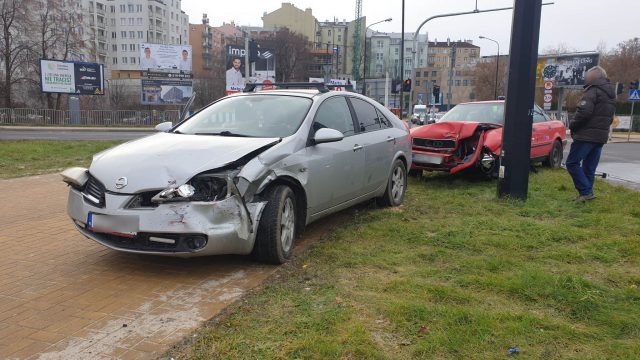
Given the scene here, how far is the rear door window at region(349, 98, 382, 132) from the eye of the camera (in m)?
6.09

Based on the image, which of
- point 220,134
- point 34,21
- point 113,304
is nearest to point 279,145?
point 220,134

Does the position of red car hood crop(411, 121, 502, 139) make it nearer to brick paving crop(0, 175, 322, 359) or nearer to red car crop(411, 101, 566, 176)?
red car crop(411, 101, 566, 176)

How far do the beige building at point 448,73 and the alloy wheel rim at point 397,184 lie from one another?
63403 millimetres

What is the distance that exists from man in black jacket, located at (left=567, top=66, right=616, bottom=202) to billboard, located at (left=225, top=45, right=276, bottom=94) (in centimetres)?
3262

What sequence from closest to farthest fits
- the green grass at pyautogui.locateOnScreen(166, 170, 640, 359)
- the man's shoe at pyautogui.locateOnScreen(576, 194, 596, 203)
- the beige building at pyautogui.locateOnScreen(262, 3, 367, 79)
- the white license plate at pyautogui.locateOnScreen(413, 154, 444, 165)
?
the green grass at pyautogui.locateOnScreen(166, 170, 640, 359) → the man's shoe at pyautogui.locateOnScreen(576, 194, 596, 203) → the white license plate at pyautogui.locateOnScreen(413, 154, 444, 165) → the beige building at pyautogui.locateOnScreen(262, 3, 367, 79)

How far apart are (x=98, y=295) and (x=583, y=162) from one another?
254 inches

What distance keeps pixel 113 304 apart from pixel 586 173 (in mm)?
6458

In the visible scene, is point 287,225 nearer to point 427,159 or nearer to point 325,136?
point 325,136

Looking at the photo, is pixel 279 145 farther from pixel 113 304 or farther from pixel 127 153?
pixel 113 304

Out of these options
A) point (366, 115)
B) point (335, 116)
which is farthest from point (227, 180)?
point (366, 115)

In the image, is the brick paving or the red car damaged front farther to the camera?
Result: the red car damaged front

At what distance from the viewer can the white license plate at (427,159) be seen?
27.6 ft

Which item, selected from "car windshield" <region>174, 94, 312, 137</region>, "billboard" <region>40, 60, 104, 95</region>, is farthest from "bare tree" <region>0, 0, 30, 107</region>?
"car windshield" <region>174, 94, 312, 137</region>

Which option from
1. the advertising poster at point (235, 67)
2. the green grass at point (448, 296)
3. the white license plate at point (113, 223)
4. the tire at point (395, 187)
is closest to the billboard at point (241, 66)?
the advertising poster at point (235, 67)
